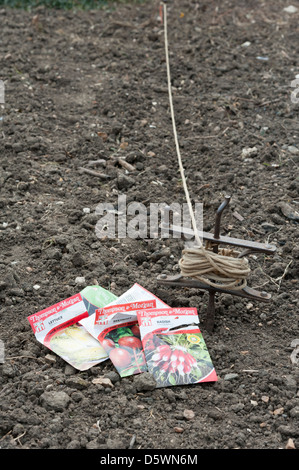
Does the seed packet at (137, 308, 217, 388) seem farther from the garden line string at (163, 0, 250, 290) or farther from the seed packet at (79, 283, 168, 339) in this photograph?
the garden line string at (163, 0, 250, 290)

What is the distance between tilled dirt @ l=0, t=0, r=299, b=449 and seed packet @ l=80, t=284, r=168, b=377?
8 centimetres

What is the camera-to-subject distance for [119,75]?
5.39m

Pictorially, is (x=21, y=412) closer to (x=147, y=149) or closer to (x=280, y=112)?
(x=147, y=149)

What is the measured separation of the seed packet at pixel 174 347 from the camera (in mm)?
2543

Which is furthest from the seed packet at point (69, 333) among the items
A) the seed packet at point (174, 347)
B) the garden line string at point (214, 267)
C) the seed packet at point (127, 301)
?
the garden line string at point (214, 267)

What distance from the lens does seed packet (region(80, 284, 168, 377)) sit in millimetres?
2596

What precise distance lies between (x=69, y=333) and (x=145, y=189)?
1468 millimetres

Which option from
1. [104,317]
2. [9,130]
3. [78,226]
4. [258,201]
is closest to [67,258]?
[78,226]

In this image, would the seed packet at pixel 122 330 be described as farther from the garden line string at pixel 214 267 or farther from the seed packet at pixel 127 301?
the garden line string at pixel 214 267

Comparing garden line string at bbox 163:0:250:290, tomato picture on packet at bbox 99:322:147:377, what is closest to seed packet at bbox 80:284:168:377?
tomato picture on packet at bbox 99:322:147:377

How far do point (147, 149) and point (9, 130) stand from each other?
1055 mm

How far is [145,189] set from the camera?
156 inches

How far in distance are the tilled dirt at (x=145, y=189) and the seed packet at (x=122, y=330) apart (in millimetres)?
78

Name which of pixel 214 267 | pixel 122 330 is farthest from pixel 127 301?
pixel 214 267
